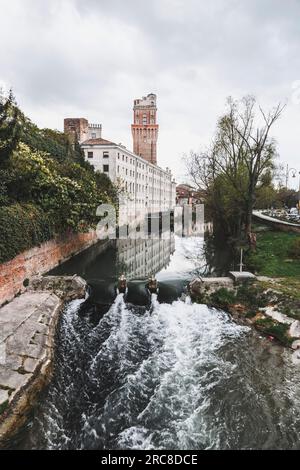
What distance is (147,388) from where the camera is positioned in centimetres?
646

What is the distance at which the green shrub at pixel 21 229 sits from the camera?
33.9ft

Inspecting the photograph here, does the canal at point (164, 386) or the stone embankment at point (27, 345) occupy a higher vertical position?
the stone embankment at point (27, 345)

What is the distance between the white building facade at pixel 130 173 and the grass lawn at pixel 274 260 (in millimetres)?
19456

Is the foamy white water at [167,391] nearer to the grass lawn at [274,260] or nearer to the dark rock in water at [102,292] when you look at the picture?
the dark rock in water at [102,292]

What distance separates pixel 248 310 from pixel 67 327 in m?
6.34

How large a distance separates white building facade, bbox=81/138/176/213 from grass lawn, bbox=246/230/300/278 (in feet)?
63.8

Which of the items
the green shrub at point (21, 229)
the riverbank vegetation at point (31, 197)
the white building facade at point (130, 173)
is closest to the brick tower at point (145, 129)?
the white building facade at point (130, 173)

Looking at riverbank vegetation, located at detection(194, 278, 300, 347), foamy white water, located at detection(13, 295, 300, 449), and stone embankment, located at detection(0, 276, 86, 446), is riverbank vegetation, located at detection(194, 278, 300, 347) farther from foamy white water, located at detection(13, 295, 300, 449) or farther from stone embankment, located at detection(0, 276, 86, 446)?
stone embankment, located at detection(0, 276, 86, 446)

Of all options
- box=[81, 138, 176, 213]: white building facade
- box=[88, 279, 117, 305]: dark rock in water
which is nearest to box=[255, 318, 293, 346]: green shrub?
box=[88, 279, 117, 305]: dark rock in water

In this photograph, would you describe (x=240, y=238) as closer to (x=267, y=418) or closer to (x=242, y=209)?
(x=242, y=209)

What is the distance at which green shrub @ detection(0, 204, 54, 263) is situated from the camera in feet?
33.9

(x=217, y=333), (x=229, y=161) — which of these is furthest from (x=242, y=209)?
(x=217, y=333)

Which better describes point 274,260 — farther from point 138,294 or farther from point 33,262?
point 33,262

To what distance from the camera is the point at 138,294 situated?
12.1 meters
